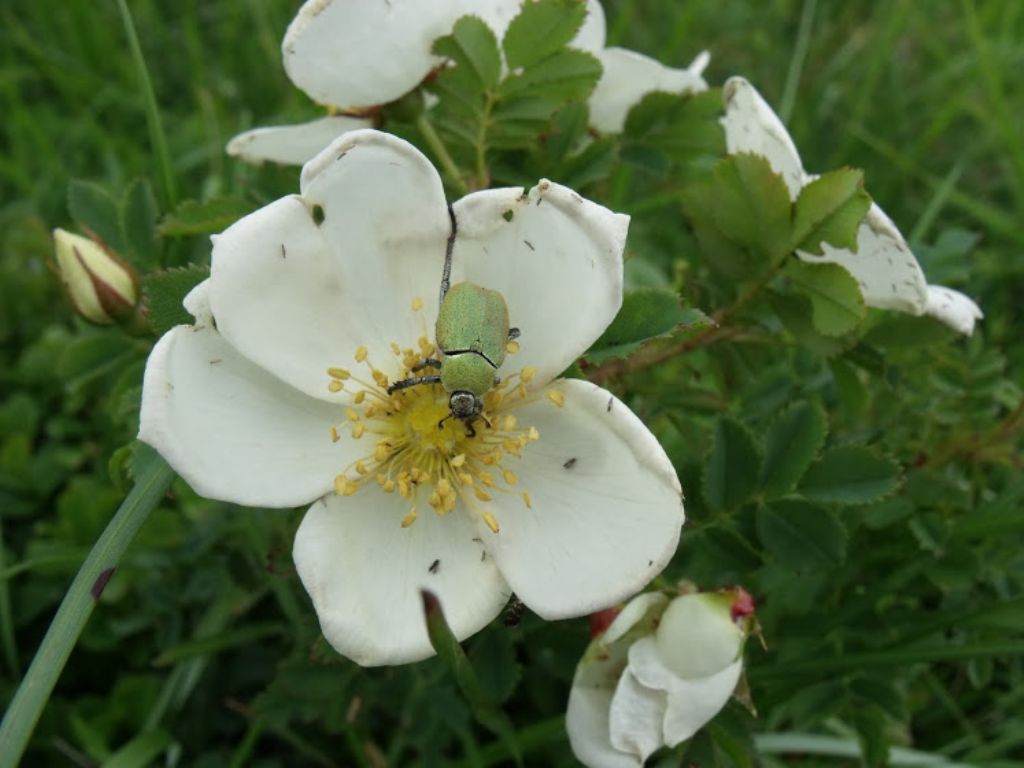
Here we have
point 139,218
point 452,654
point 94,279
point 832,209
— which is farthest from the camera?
point 139,218

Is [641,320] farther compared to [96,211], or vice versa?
[96,211]

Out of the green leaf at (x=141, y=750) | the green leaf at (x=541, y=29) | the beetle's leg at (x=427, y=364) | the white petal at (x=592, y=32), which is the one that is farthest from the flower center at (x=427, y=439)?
the green leaf at (x=141, y=750)

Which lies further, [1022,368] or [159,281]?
[1022,368]

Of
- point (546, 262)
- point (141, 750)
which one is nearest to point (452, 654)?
point (546, 262)

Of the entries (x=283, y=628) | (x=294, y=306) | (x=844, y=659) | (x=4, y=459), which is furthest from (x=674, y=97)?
(x=4, y=459)

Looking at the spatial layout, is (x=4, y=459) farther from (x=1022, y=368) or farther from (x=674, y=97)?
(x=1022, y=368)

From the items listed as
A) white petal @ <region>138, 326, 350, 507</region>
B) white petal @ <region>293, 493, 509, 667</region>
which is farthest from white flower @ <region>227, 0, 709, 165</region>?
white petal @ <region>293, 493, 509, 667</region>

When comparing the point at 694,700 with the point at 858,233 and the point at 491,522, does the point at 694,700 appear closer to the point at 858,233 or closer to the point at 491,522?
the point at 491,522
